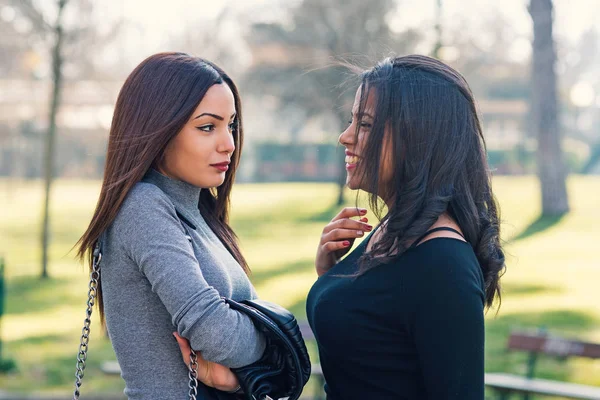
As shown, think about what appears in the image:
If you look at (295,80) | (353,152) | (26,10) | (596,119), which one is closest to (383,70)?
(353,152)

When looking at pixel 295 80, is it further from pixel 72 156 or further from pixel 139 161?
pixel 139 161

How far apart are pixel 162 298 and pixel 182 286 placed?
0.23 feet

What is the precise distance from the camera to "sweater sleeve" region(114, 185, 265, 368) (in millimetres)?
2209

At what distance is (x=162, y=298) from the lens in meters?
2.23

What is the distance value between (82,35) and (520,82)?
18554mm

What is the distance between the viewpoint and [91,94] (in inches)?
846

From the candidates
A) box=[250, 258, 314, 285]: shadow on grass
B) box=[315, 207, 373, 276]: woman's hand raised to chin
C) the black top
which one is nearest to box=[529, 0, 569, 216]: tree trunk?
box=[250, 258, 314, 285]: shadow on grass

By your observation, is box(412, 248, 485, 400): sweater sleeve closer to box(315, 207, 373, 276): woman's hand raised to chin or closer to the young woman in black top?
the young woman in black top

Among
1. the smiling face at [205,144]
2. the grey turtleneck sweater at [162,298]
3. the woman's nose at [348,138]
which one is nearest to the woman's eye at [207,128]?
the smiling face at [205,144]

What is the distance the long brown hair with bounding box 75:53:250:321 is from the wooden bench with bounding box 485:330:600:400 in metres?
3.93

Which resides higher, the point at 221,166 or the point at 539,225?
the point at 221,166

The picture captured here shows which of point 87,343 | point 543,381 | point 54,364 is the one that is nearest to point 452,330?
point 87,343

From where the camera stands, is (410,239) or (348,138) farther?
(348,138)

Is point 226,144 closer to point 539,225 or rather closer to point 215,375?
point 215,375
